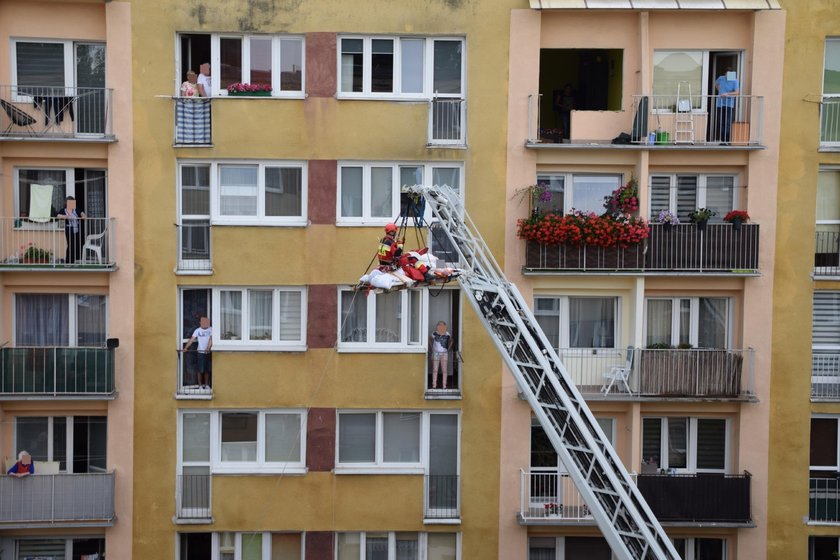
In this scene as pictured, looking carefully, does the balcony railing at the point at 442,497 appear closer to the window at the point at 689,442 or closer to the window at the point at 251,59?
the window at the point at 689,442

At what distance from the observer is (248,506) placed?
81.0 feet

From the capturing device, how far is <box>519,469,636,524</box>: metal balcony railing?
24344 millimetres

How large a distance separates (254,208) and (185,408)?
205 inches

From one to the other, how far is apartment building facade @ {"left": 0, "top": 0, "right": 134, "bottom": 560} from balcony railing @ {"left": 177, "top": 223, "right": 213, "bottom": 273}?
1.23 m

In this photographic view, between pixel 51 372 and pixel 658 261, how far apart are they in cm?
1480

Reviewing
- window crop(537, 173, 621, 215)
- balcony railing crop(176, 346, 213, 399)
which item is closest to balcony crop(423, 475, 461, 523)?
balcony railing crop(176, 346, 213, 399)

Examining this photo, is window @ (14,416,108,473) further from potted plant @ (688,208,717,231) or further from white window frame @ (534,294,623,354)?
potted plant @ (688,208,717,231)

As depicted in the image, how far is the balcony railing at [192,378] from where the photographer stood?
Answer: 2462 cm

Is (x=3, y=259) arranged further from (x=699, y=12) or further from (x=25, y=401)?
(x=699, y=12)

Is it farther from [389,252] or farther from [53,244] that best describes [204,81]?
[389,252]

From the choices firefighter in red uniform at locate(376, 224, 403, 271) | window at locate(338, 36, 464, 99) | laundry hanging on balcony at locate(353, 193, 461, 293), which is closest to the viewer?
laundry hanging on balcony at locate(353, 193, 461, 293)

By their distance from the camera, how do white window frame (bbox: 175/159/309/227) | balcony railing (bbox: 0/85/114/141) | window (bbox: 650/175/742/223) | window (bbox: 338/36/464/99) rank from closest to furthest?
balcony railing (bbox: 0/85/114/141), white window frame (bbox: 175/159/309/227), window (bbox: 338/36/464/99), window (bbox: 650/175/742/223)

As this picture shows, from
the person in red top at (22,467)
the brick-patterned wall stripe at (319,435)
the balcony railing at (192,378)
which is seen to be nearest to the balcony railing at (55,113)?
the balcony railing at (192,378)

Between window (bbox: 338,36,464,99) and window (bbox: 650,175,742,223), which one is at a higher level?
window (bbox: 338,36,464,99)
